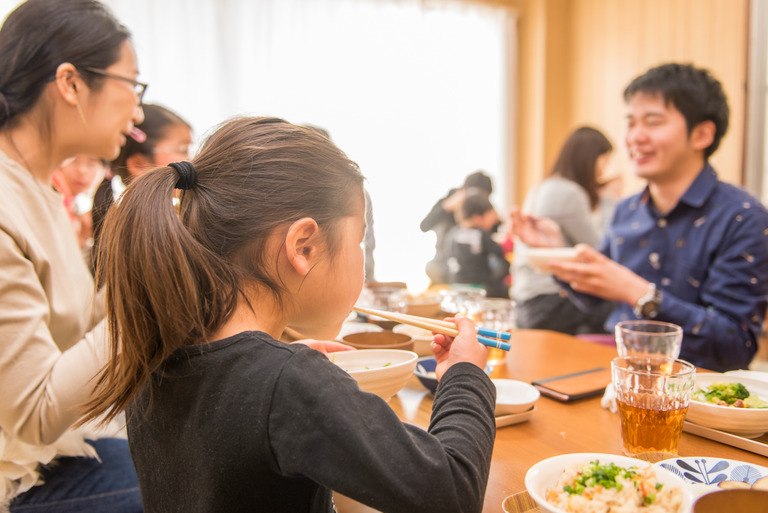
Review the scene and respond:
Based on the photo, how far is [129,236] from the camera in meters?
0.76

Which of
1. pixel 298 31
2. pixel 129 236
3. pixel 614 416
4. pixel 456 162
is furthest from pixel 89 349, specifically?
pixel 456 162

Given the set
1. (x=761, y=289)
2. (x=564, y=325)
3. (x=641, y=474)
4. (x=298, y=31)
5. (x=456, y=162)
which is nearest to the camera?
(x=641, y=474)

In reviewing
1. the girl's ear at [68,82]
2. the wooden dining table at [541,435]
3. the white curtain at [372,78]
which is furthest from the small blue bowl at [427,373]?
the white curtain at [372,78]

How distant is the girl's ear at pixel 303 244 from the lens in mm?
829

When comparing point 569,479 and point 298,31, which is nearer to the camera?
point 569,479

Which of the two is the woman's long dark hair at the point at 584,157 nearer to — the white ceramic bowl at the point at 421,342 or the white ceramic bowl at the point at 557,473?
the white ceramic bowl at the point at 421,342

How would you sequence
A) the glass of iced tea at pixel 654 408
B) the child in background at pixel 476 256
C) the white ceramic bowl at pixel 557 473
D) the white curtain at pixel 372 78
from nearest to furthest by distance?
1. the white ceramic bowl at pixel 557 473
2. the glass of iced tea at pixel 654 408
3. the child in background at pixel 476 256
4. the white curtain at pixel 372 78

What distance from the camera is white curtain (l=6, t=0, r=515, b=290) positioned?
14.4 ft

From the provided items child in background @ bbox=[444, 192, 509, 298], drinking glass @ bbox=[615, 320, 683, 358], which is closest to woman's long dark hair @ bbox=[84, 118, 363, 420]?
drinking glass @ bbox=[615, 320, 683, 358]

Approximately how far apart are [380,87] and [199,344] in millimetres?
4698

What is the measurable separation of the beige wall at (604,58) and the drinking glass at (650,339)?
3.67m

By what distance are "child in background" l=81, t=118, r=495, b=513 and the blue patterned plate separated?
255 millimetres

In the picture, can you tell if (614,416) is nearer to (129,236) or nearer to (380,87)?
(129,236)

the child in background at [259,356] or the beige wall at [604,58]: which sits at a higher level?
the beige wall at [604,58]
